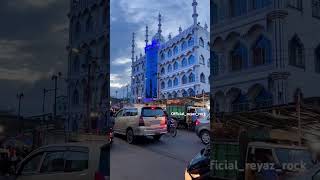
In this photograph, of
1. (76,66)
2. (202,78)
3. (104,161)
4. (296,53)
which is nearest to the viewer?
(296,53)

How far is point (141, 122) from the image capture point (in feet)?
6.59

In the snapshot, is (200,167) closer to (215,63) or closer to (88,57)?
(215,63)

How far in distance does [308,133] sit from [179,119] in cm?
56

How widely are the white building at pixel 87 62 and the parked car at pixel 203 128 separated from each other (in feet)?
1.72

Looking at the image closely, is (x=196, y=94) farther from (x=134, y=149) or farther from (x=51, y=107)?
(x=51, y=107)

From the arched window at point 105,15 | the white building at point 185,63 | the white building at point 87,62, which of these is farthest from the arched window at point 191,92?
the arched window at point 105,15

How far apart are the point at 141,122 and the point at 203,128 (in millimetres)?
295

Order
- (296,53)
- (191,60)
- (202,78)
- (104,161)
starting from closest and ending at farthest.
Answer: (296,53) → (191,60) → (202,78) → (104,161)

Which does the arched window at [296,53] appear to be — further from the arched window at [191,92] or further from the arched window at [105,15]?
the arched window at [105,15]

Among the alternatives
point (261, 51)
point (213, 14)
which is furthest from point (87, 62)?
point (261, 51)

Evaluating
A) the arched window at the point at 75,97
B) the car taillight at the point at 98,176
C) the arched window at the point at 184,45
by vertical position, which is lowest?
the car taillight at the point at 98,176

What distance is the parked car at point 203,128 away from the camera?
1952 mm

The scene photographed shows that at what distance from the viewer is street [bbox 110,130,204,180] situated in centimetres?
200

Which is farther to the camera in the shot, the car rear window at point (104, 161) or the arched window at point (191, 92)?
the car rear window at point (104, 161)
